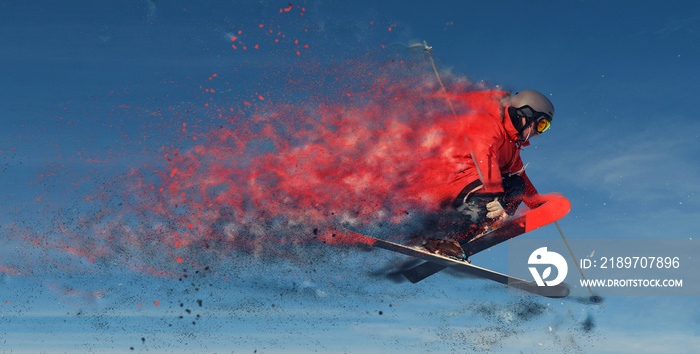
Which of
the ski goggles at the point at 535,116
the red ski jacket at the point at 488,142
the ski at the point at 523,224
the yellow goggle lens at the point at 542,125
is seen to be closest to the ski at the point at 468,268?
the ski at the point at 523,224

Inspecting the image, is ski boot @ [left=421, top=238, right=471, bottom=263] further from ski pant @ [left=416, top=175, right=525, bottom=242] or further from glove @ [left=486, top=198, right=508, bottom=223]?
glove @ [left=486, top=198, right=508, bottom=223]

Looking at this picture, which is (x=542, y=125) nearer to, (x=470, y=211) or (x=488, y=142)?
(x=488, y=142)

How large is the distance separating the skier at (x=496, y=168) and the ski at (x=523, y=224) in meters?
0.19

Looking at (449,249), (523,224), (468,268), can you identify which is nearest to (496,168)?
(523,224)

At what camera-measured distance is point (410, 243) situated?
14.8 meters

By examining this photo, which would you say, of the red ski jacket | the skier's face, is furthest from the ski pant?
the skier's face

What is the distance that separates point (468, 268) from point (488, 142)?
4.40 m

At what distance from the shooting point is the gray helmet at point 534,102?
12414 millimetres

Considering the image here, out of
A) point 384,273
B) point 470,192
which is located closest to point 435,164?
point 470,192

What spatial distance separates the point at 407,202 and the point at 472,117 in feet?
10.5

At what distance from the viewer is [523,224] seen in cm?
1372

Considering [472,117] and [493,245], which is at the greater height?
[472,117]

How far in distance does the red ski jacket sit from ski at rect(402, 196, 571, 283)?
0.62 m

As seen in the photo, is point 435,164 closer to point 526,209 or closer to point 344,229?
point 526,209
